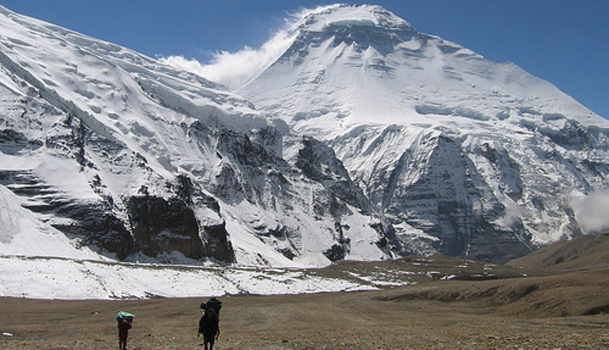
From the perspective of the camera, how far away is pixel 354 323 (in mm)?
51969

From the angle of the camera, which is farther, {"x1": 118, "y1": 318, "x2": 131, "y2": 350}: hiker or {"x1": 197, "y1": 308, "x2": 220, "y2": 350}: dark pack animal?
{"x1": 118, "y1": 318, "x2": 131, "y2": 350}: hiker

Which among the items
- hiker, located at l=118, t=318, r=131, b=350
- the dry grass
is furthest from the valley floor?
hiker, located at l=118, t=318, r=131, b=350

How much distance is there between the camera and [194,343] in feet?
116

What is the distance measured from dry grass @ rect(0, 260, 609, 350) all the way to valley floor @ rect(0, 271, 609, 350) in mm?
68

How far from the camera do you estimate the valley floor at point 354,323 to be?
33.4 metres

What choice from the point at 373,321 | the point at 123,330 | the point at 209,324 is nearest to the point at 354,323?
the point at 373,321

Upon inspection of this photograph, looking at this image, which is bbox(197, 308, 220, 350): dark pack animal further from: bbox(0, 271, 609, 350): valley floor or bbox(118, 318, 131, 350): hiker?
bbox(118, 318, 131, 350): hiker

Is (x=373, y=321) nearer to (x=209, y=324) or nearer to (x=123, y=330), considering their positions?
(x=123, y=330)

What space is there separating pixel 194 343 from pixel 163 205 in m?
126

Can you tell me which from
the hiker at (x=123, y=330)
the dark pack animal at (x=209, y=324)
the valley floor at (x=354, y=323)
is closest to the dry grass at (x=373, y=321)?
the valley floor at (x=354, y=323)

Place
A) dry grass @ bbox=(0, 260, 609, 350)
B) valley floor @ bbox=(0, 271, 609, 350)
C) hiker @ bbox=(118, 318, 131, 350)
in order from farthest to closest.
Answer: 1. dry grass @ bbox=(0, 260, 609, 350)
2. valley floor @ bbox=(0, 271, 609, 350)
3. hiker @ bbox=(118, 318, 131, 350)

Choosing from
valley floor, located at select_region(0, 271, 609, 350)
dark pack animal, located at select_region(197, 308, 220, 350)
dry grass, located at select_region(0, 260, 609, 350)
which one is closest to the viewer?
dark pack animal, located at select_region(197, 308, 220, 350)

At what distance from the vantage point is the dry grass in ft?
110

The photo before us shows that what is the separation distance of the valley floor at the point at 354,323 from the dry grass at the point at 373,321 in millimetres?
68
